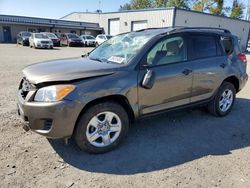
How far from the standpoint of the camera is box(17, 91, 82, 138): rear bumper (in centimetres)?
294

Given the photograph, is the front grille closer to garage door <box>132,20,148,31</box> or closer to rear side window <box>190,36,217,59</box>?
rear side window <box>190,36,217,59</box>

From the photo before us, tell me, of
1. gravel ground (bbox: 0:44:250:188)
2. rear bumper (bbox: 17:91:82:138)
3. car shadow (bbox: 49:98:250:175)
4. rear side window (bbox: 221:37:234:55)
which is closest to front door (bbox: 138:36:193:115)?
car shadow (bbox: 49:98:250:175)

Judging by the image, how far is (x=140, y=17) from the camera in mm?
30859

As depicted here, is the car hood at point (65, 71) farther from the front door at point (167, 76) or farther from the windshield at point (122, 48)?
the front door at point (167, 76)

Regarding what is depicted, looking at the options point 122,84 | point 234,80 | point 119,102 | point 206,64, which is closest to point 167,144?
point 119,102

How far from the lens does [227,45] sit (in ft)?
16.3

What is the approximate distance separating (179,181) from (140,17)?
30144mm

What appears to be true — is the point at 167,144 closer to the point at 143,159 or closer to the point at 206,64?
the point at 143,159

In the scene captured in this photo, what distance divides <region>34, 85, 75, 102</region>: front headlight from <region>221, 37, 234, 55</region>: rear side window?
3440 mm

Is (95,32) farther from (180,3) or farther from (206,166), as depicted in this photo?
(206,166)

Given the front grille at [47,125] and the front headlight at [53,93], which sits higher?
the front headlight at [53,93]

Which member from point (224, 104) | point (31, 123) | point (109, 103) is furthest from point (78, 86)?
point (224, 104)

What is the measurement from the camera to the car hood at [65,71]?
3062mm

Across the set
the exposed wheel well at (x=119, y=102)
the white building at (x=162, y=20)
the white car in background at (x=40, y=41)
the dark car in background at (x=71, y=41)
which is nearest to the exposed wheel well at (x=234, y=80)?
the exposed wheel well at (x=119, y=102)
